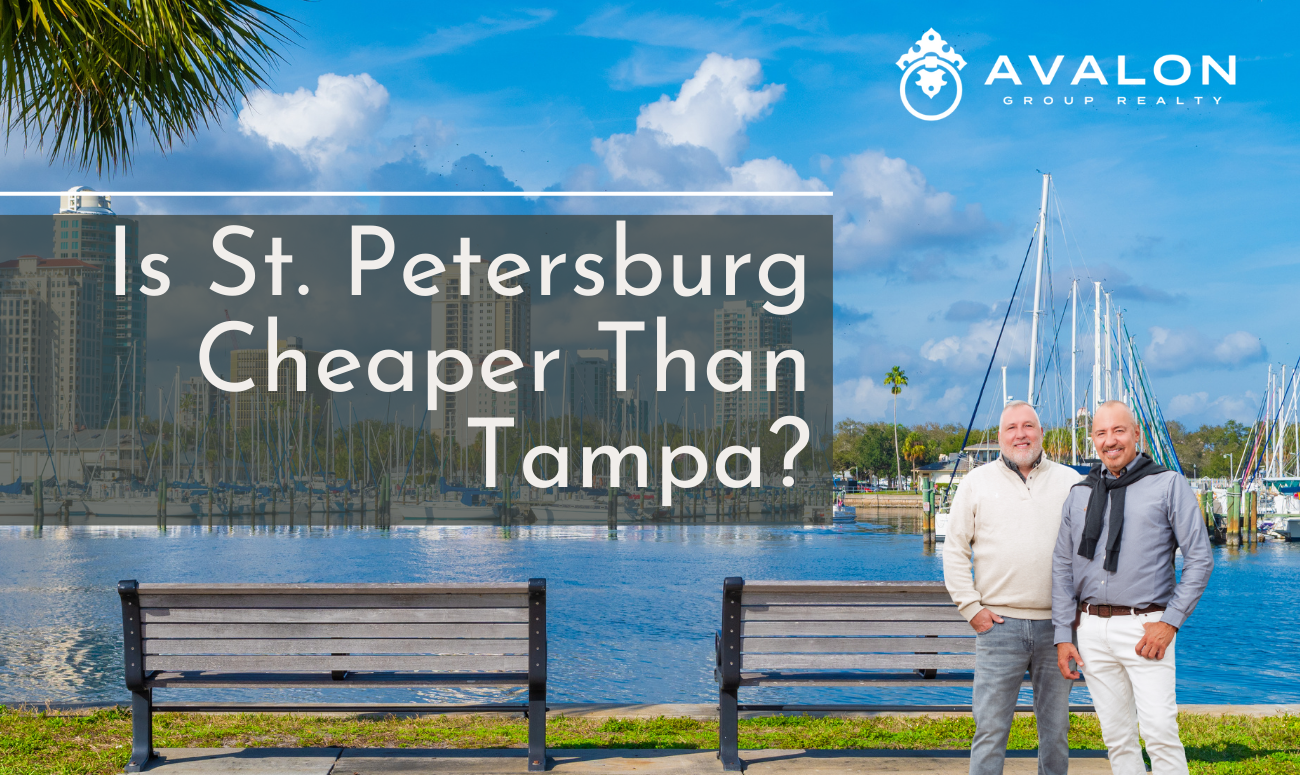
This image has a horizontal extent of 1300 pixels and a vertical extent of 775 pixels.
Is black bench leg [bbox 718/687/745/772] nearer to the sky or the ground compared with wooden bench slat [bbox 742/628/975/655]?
nearer to the ground

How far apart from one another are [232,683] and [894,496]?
355 feet

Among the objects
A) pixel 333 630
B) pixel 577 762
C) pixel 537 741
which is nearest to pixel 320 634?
pixel 333 630

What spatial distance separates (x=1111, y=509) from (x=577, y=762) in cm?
290

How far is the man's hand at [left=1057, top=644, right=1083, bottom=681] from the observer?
14.3ft

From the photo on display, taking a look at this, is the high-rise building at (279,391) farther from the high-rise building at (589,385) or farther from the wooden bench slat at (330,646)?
the wooden bench slat at (330,646)

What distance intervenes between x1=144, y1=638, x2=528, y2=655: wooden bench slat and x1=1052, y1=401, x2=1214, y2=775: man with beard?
265 centimetres

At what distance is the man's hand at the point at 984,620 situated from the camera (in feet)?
14.7

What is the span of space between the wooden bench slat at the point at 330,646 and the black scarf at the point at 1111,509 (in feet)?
8.93

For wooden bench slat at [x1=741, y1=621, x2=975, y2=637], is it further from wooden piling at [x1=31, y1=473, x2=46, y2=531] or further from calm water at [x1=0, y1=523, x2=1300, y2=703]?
wooden piling at [x1=31, y1=473, x2=46, y2=531]

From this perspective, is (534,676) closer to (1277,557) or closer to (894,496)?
(1277,557)

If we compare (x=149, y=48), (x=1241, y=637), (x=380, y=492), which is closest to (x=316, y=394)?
(x=380, y=492)

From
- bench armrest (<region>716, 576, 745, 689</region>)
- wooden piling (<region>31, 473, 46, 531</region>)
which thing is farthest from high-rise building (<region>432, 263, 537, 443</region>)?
bench armrest (<region>716, 576, 745, 689</region>)

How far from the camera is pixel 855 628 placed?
5.42 metres

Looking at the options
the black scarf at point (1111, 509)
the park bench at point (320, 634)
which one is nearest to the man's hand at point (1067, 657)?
the black scarf at point (1111, 509)
